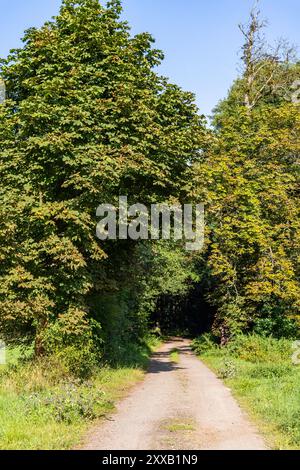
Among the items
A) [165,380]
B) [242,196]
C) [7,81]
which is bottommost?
[165,380]

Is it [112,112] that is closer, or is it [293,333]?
[112,112]

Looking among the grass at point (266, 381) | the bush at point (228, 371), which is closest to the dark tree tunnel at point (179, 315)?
the grass at point (266, 381)

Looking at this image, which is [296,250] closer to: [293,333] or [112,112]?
[293,333]

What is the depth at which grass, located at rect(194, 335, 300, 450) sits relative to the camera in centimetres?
1036

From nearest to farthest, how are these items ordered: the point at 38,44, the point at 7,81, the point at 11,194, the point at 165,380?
the point at 11,194, the point at 38,44, the point at 7,81, the point at 165,380

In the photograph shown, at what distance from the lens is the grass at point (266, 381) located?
10.4 metres

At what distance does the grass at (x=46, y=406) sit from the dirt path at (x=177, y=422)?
450mm

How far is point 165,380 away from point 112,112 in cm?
1080

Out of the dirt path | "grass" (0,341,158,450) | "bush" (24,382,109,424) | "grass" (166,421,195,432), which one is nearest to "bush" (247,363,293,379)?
the dirt path

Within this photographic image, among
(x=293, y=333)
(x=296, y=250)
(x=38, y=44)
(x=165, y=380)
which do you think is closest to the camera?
(x=38, y=44)

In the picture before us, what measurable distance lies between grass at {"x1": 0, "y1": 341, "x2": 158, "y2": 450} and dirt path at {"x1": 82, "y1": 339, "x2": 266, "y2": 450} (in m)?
0.45

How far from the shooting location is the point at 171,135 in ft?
59.5

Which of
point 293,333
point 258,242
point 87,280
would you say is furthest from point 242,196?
point 87,280

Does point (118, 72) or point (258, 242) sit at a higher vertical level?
point (118, 72)
